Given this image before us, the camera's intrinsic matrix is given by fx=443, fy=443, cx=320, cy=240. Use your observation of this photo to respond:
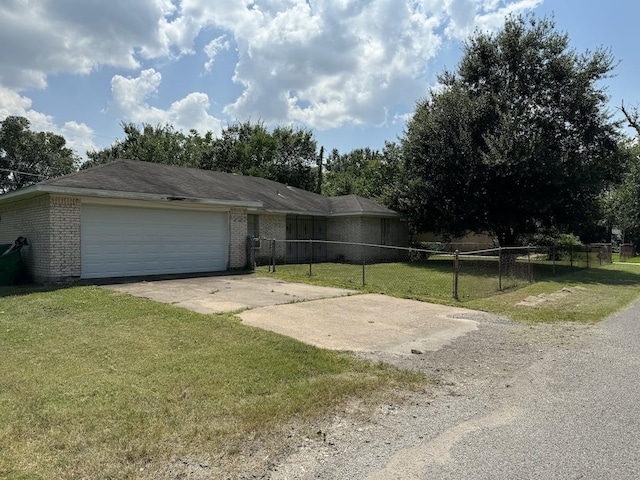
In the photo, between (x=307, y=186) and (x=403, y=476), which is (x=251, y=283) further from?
(x=307, y=186)

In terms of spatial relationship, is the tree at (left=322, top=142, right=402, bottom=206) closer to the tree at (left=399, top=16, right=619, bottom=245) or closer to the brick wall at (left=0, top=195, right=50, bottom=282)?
the tree at (left=399, top=16, right=619, bottom=245)

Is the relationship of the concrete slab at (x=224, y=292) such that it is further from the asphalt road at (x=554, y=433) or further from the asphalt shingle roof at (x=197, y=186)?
the asphalt road at (x=554, y=433)

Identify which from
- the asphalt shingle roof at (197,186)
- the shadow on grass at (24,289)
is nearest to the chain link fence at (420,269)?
the asphalt shingle roof at (197,186)

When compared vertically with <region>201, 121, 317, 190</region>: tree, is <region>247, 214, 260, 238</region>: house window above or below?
below

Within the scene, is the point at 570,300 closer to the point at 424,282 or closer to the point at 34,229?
the point at 424,282

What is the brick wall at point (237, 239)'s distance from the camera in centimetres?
1581

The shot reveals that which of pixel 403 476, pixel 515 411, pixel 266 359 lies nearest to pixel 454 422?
pixel 515 411

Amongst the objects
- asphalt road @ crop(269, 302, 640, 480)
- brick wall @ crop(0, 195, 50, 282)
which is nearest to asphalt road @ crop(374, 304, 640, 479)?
asphalt road @ crop(269, 302, 640, 480)

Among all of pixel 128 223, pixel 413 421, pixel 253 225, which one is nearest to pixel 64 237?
pixel 128 223

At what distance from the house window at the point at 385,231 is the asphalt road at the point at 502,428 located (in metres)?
18.0

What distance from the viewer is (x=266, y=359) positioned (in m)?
5.35

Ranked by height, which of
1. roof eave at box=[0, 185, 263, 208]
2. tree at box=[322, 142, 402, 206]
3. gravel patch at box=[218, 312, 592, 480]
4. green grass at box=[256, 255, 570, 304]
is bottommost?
gravel patch at box=[218, 312, 592, 480]

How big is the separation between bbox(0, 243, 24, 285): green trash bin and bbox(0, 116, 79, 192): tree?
1343 inches

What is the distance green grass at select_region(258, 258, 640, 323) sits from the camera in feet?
31.2
